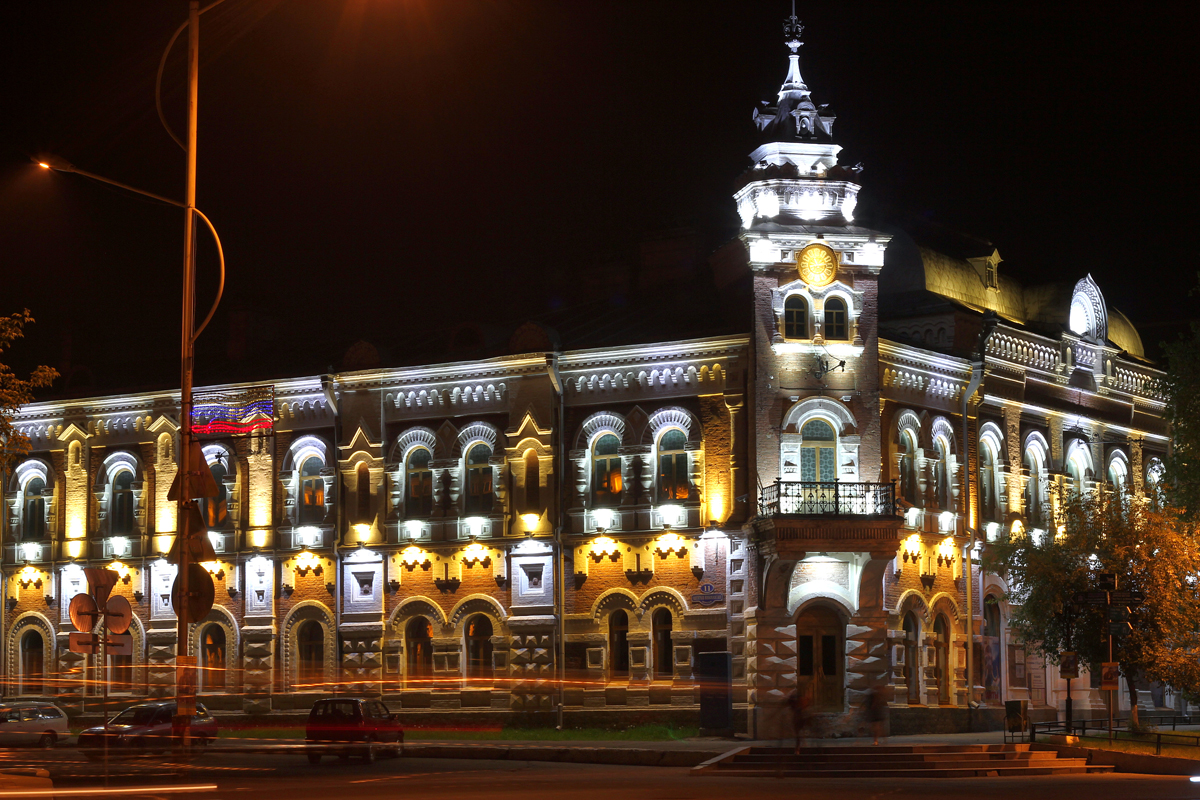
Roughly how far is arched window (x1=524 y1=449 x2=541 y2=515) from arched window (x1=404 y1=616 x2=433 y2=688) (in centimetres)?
452

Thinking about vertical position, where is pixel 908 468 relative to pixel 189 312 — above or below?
below

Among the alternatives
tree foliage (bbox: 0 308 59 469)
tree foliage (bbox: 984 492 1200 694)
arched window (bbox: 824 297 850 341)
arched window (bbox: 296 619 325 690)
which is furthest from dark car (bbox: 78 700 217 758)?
tree foliage (bbox: 984 492 1200 694)

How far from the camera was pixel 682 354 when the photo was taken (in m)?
38.0

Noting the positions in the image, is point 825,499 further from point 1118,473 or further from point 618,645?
point 1118,473

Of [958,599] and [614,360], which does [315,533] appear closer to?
[614,360]

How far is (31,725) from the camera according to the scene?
36.9 meters

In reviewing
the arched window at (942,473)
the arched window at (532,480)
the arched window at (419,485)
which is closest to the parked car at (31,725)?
the arched window at (419,485)

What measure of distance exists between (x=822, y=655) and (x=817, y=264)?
9748 mm

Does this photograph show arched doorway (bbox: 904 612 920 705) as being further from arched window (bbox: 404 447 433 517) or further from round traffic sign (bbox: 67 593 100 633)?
round traffic sign (bbox: 67 593 100 633)

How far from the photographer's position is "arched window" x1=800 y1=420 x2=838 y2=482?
36.8 metres

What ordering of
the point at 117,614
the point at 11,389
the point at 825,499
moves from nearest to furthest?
the point at 117,614 < the point at 11,389 < the point at 825,499

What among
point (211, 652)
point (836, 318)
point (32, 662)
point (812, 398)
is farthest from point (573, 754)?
point (32, 662)

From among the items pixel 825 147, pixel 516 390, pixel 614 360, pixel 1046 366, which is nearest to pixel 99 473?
pixel 516 390

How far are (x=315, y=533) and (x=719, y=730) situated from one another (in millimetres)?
13003
